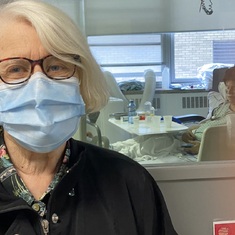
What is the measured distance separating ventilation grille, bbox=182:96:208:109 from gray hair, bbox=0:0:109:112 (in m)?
0.84

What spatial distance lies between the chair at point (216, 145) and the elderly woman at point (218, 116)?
0.02 m

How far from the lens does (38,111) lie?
0.90 metres

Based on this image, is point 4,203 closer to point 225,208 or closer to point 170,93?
point 225,208

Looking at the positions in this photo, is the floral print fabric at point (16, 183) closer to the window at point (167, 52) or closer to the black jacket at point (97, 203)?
the black jacket at point (97, 203)

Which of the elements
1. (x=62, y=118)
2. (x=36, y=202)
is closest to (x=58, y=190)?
(x=36, y=202)

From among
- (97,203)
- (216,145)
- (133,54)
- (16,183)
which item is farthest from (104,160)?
(133,54)

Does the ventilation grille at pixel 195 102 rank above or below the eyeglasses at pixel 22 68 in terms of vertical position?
below

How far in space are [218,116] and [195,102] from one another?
169 millimetres

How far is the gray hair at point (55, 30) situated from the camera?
0.91 m

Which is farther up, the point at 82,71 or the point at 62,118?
the point at 82,71

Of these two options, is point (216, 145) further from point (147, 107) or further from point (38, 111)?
point (38, 111)

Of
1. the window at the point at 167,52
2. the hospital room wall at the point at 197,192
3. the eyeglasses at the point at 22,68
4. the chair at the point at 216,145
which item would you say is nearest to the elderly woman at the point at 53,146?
the eyeglasses at the point at 22,68

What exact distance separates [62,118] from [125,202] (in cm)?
27

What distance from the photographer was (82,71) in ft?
3.29
